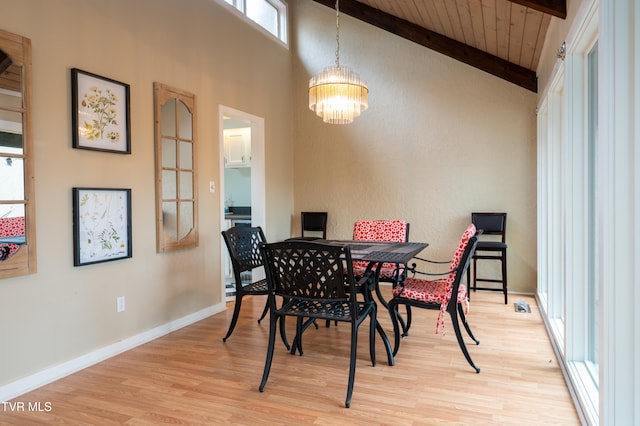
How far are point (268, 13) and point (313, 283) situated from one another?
4.19m

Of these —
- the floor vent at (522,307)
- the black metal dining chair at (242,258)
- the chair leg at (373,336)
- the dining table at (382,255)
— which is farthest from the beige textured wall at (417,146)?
the chair leg at (373,336)

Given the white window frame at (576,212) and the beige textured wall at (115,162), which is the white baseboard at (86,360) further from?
the white window frame at (576,212)

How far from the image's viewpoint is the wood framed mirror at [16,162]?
2.49 m

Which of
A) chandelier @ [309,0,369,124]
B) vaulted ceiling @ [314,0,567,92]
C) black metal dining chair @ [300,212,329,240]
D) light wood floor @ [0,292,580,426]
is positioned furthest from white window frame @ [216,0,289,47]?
light wood floor @ [0,292,580,426]

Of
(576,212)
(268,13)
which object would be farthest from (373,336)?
(268,13)

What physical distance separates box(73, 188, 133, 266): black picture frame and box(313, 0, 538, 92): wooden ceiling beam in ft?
12.3

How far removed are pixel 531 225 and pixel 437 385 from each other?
3.11m

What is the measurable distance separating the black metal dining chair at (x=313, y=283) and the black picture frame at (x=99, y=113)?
1.51 metres

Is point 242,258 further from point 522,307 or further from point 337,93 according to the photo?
point 522,307

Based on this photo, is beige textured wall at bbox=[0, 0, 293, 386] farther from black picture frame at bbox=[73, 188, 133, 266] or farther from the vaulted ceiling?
the vaulted ceiling

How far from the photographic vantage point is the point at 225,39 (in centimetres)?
447

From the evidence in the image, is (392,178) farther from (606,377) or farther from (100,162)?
(606,377)

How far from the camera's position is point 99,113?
122 inches

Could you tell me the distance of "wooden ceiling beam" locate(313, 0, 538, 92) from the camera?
4.88m
